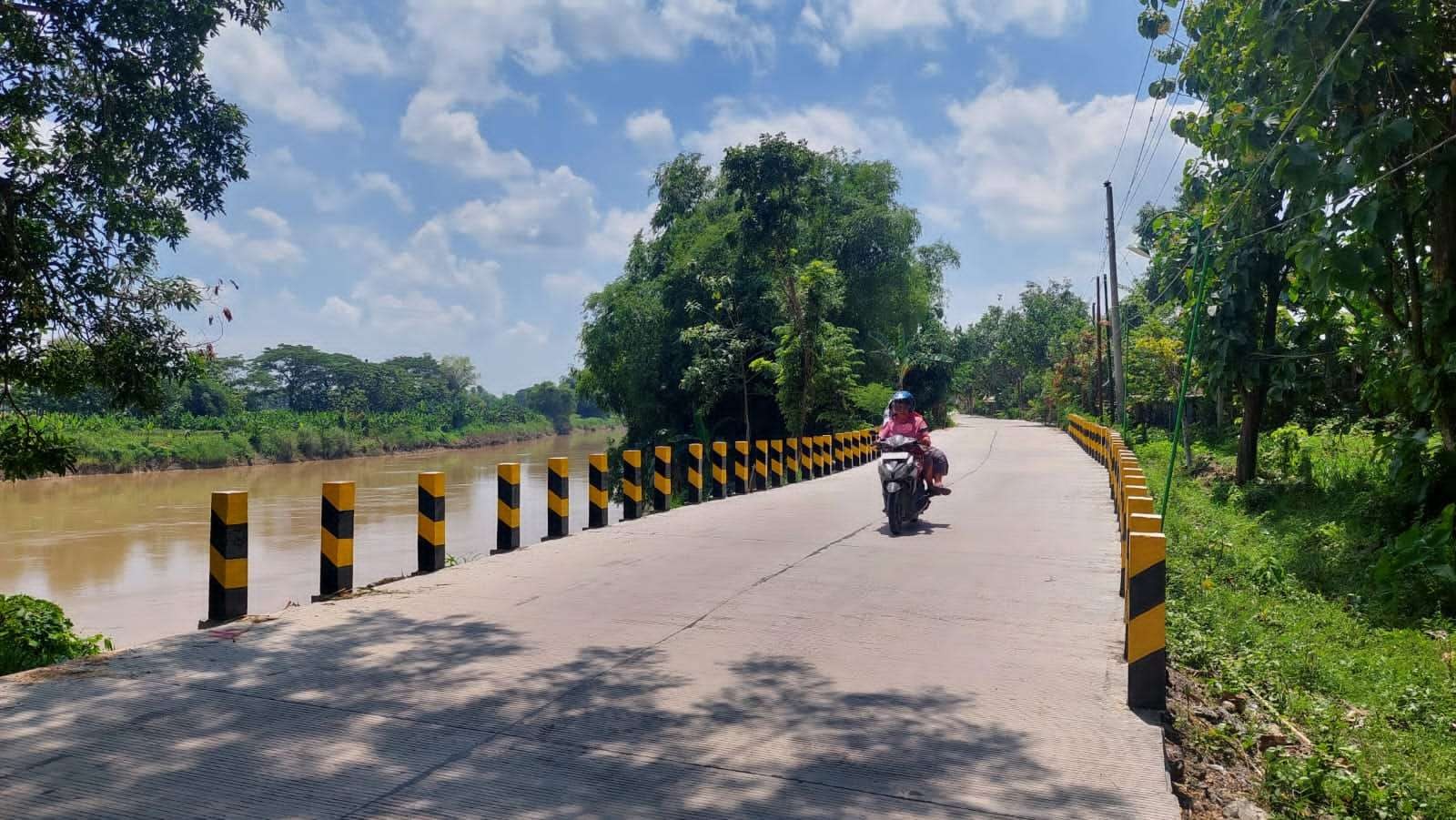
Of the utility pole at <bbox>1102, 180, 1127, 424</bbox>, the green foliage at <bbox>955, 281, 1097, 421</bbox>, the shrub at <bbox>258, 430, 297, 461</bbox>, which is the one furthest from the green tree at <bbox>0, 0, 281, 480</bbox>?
the shrub at <bbox>258, 430, 297, 461</bbox>

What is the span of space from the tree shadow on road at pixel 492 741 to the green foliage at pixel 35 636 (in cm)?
232

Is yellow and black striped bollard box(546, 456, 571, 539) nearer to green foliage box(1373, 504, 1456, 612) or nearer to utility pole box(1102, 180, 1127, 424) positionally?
green foliage box(1373, 504, 1456, 612)

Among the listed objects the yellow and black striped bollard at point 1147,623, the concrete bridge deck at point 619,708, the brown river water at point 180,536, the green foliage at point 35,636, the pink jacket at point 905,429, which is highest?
the pink jacket at point 905,429

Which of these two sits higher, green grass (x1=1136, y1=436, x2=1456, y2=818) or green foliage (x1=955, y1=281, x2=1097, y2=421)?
green foliage (x1=955, y1=281, x2=1097, y2=421)

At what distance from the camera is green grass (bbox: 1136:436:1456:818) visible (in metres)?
4.12

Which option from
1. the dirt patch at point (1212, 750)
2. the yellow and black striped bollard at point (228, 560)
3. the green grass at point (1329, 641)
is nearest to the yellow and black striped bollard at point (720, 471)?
the green grass at point (1329, 641)

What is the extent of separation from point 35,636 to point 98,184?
11.5 feet

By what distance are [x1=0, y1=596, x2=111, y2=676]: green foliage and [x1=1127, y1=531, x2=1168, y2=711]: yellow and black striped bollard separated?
6.10 meters

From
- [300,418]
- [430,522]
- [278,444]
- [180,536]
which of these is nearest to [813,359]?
[180,536]

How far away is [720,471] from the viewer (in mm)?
14719

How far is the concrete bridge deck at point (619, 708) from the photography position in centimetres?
334

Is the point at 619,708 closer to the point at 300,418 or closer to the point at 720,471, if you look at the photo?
the point at 720,471

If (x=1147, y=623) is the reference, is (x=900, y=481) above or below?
above

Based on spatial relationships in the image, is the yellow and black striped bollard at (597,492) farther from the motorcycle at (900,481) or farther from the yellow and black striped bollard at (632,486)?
the motorcycle at (900,481)
